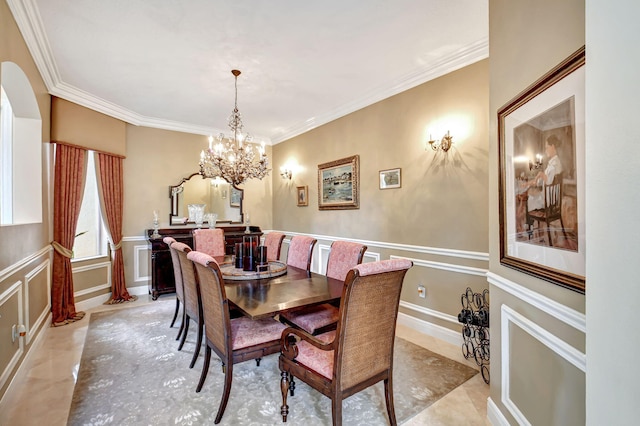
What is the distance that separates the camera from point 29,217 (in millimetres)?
2816

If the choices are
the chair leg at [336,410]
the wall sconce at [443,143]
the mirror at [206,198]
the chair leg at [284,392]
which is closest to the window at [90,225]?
A: the mirror at [206,198]

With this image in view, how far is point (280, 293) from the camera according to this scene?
214cm

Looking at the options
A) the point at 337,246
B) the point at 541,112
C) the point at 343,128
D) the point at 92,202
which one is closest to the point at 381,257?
the point at 337,246

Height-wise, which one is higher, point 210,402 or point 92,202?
point 92,202

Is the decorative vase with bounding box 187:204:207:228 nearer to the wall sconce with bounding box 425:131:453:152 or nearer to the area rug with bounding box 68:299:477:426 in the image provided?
the area rug with bounding box 68:299:477:426

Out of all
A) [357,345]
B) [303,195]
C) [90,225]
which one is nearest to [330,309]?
[357,345]

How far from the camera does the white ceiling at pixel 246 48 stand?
215cm

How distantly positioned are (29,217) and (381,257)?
3719 millimetres

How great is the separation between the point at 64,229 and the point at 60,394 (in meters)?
2.22

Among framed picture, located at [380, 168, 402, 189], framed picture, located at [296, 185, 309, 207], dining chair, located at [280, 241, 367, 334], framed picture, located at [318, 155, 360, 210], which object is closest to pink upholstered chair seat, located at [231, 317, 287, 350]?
dining chair, located at [280, 241, 367, 334]

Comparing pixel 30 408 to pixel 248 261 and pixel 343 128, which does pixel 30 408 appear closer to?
pixel 248 261

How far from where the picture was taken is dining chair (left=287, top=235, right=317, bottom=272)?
10.3ft

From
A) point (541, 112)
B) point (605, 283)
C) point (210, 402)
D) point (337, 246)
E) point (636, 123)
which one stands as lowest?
point (210, 402)

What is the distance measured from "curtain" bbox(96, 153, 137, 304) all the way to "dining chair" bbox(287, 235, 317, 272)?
2.70 metres
